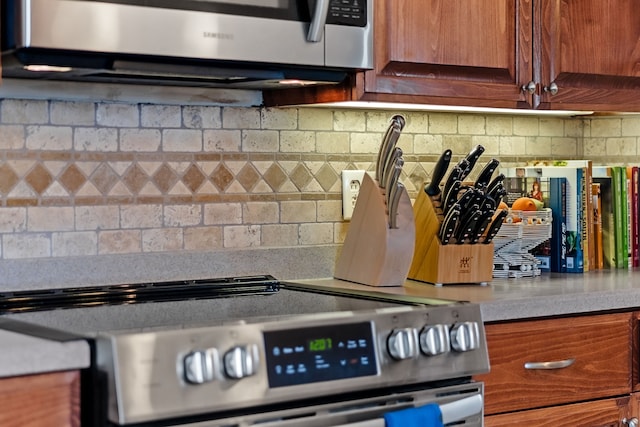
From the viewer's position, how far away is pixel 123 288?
2283 millimetres

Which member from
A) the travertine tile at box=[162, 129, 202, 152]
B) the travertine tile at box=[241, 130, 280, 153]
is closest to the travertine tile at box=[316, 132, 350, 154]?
the travertine tile at box=[241, 130, 280, 153]

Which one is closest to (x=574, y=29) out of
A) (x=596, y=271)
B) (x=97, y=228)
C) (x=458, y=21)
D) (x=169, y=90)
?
(x=458, y=21)

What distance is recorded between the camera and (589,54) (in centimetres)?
271

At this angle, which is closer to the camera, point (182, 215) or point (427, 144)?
point (182, 215)

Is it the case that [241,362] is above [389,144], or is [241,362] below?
below

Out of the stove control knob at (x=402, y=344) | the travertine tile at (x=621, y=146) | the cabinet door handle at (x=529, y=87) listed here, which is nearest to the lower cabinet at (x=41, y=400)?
the stove control knob at (x=402, y=344)

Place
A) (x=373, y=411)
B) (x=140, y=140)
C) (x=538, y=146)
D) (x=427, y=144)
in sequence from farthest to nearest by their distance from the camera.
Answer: (x=538, y=146)
(x=427, y=144)
(x=140, y=140)
(x=373, y=411)

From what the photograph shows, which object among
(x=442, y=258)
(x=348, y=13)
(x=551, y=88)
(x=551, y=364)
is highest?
(x=348, y=13)

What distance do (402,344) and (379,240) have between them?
0.60m

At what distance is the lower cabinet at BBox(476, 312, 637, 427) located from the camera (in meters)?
2.20

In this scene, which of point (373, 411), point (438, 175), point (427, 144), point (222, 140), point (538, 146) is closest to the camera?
point (373, 411)

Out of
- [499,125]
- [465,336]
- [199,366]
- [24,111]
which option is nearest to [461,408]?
[465,336]

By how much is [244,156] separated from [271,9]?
50cm

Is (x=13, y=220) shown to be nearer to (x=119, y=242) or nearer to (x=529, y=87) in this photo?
(x=119, y=242)
